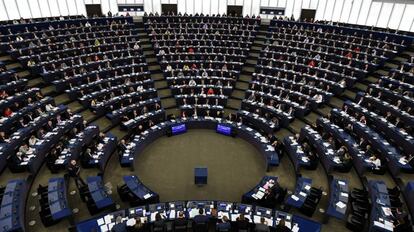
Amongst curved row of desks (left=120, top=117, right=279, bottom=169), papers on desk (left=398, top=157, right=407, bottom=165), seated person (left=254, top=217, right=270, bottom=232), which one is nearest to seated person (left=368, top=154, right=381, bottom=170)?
papers on desk (left=398, top=157, right=407, bottom=165)

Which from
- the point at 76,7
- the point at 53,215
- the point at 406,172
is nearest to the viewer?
the point at 53,215

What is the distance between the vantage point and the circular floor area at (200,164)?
15.7m

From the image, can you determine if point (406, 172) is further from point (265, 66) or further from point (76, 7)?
point (76, 7)

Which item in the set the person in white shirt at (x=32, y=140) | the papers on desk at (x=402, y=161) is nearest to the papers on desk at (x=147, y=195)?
the person in white shirt at (x=32, y=140)

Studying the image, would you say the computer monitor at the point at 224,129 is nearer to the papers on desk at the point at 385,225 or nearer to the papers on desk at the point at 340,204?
the papers on desk at the point at 340,204

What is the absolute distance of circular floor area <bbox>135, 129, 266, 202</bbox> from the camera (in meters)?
15.7

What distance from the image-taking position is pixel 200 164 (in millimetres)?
17859

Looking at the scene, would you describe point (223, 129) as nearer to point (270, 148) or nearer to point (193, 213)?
point (270, 148)

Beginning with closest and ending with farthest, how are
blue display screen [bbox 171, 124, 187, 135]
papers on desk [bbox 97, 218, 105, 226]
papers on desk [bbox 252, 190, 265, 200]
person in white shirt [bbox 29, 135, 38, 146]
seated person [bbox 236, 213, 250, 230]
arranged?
seated person [bbox 236, 213, 250, 230] < papers on desk [bbox 97, 218, 105, 226] < papers on desk [bbox 252, 190, 265, 200] < person in white shirt [bbox 29, 135, 38, 146] < blue display screen [bbox 171, 124, 187, 135]

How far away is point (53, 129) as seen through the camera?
17.8 m

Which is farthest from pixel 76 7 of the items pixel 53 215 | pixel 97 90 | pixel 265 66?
pixel 53 215

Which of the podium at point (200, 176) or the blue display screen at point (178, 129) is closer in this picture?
the podium at point (200, 176)

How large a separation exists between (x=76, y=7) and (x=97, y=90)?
53.1 feet

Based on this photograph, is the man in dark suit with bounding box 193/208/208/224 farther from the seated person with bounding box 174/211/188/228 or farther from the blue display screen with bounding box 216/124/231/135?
the blue display screen with bounding box 216/124/231/135
